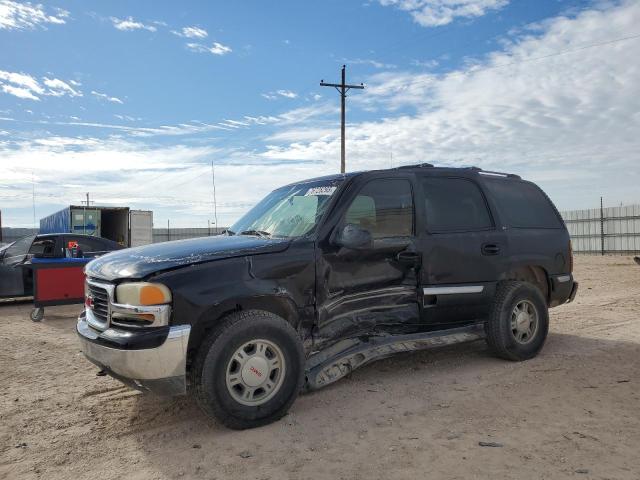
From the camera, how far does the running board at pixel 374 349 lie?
4.21m

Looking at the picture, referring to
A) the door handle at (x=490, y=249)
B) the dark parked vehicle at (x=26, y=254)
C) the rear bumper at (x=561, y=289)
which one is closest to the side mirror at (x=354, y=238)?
the door handle at (x=490, y=249)

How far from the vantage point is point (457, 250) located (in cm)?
513

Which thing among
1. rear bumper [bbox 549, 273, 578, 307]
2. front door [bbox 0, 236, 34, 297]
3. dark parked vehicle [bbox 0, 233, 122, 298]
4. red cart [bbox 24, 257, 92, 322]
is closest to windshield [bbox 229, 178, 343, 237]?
rear bumper [bbox 549, 273, 578, 307]

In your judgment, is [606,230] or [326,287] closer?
[326,287]

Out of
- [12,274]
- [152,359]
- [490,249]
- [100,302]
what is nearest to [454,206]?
[490,249]

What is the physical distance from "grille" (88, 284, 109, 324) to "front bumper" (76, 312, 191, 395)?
0.29 m

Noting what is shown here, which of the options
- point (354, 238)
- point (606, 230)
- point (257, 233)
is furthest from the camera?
point (606, 230)

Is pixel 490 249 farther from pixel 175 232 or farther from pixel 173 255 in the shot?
pixel 175 232

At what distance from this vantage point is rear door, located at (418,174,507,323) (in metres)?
5.00

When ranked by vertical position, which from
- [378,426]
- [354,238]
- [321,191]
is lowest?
[378,426]

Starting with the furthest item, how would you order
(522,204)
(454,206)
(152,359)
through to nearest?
(522,204) → (454,206) → (152,359)

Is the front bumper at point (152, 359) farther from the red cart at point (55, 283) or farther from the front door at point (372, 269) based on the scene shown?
the red cart at point (55, 283)

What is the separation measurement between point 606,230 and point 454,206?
2749 cm

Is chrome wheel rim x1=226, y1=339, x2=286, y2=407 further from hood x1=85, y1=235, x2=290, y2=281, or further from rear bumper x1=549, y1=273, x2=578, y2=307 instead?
rear bumper x1=549, y1=273, x2=578, y2=307
